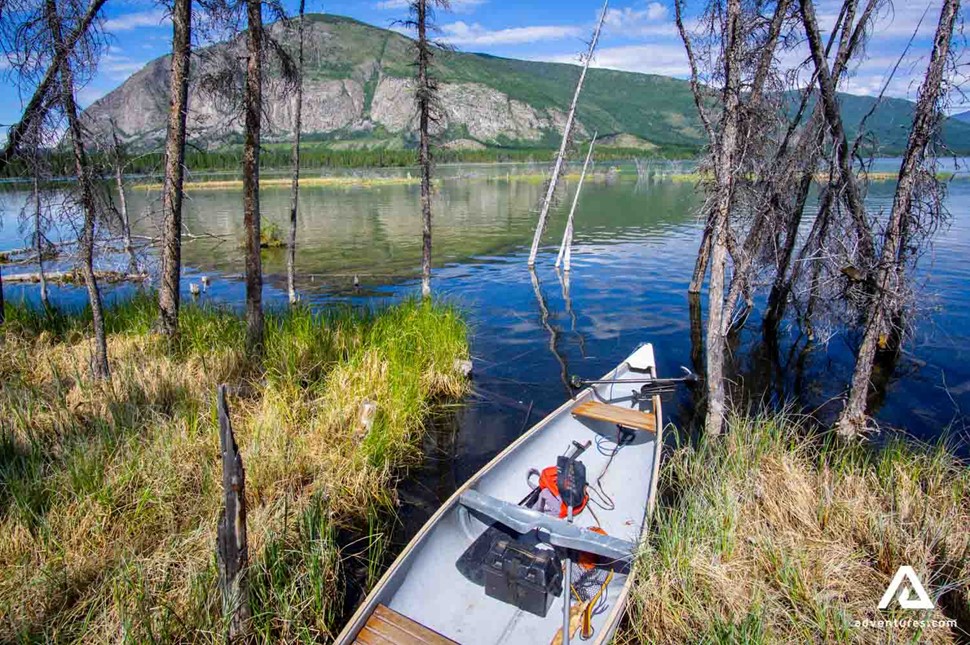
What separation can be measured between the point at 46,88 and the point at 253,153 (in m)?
2.94

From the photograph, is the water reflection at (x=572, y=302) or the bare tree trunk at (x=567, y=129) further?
the bare tree trunk at (x=567, y=129)

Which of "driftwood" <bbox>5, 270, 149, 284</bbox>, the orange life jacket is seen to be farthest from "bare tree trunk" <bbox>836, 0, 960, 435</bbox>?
"driftwood" <bbox>5, 270, 149, 284</bbox>

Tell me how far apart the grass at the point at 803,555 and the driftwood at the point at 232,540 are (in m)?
3.44

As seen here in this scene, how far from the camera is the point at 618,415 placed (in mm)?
8742

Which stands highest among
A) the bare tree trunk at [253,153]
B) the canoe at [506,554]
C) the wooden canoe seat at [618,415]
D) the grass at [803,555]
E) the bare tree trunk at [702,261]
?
the bare tree trunk at [253,153]

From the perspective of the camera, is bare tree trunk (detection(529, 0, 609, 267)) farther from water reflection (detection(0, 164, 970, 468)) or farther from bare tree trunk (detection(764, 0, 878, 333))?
bare tree trunk (detection(764, 0, 878, 333))

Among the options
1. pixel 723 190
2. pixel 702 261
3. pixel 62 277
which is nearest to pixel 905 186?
pixel 723 190

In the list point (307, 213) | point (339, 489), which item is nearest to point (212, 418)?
point (339, 489)

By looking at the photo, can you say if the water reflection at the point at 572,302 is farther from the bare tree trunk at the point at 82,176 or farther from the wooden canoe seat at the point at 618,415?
the bare tree trunk at the point at 82,176

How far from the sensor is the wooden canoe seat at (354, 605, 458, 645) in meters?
4.39

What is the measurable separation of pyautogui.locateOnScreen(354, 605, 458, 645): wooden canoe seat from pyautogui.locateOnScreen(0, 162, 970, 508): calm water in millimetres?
2889

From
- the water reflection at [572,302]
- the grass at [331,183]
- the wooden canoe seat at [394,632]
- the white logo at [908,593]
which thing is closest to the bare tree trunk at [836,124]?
the water reflection at [572,302]

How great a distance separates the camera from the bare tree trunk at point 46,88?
24.7ft

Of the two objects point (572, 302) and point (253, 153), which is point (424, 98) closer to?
point (253, 153)
